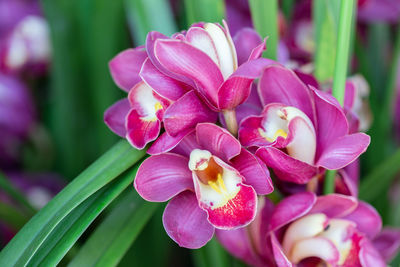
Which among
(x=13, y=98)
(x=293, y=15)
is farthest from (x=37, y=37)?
(x=293, y=15)

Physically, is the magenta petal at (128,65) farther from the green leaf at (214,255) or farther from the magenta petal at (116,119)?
the green leaf at (214,255)

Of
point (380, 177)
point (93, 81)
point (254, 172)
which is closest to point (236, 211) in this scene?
point (254, 172)

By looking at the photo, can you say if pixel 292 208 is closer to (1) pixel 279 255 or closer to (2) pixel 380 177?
(1) pixel 279 255

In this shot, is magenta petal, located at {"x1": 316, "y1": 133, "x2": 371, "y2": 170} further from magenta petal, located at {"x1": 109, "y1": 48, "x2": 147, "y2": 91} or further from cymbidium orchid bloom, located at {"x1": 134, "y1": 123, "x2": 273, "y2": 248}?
magenta petal, located at {"x1": 109, "y1": 48, "x2": 147, "y2": 91}

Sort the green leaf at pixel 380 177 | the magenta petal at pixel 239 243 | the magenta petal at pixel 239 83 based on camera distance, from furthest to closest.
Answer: the green leaf at pixel 380 177 < the magenta petal at pixel 239 243 < the magenta petal at pixel 239 83

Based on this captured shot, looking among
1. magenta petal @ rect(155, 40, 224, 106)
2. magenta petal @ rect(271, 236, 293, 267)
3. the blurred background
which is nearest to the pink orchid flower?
magenta petal @ rect(155, 40, 224, 106)

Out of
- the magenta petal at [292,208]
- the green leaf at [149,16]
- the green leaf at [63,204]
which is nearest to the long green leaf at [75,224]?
the green leaf at [63,204]
